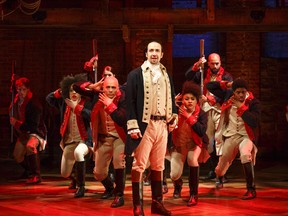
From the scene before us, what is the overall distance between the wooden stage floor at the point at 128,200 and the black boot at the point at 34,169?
Answer: 0.38 feet

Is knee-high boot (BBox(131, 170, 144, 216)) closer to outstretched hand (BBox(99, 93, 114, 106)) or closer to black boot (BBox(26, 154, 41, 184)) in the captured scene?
outstretched hand (BBox(99, 93, 114, 106))

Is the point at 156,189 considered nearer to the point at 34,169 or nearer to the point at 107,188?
the point at 107,188

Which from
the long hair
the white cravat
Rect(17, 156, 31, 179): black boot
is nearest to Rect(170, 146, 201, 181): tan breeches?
the white cravat

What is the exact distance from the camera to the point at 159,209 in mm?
7430

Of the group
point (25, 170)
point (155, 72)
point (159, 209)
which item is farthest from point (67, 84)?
point (159, 209)

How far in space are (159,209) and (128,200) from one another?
47.2 inches

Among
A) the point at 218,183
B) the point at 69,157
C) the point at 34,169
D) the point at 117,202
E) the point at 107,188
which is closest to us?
the point at 117,202

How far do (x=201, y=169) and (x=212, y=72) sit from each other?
243 centimetres

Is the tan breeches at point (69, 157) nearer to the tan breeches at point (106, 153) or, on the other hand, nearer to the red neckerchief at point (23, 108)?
the tan breeches at point (106, 153)

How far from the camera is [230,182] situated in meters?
10.3

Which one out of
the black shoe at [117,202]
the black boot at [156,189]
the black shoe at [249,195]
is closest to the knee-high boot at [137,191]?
the black boot at [156,189]

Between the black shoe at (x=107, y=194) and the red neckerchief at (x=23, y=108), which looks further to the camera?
the red neckerchief at (x=23, y=108)

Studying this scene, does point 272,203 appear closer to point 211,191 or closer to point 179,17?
point 211,191

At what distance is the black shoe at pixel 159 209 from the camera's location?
7.38 meters
